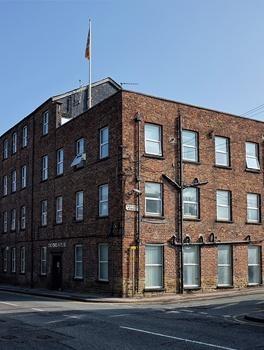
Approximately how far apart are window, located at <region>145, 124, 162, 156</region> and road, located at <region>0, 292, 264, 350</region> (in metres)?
9.23

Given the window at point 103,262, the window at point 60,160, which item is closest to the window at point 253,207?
the window at point 103,262

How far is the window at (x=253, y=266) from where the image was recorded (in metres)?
29.7

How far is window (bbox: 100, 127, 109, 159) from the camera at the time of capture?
90.0 feet

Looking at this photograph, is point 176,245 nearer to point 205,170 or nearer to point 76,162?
point 205,170

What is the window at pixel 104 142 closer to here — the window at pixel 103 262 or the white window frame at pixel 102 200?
the white window frame at pixel 102 200

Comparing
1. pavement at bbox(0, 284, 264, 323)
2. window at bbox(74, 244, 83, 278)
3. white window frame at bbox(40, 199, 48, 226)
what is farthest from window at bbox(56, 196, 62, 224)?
pavement at bbox(0, 284, 264, 323)

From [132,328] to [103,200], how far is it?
1403 cm

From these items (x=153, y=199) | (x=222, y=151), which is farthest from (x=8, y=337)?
(x=222, y=151)

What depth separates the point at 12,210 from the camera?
40.8 metres

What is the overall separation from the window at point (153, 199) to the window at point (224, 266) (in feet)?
15.1

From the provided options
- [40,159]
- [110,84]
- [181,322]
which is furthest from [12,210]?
[181,322]

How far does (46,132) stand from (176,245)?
13583mm

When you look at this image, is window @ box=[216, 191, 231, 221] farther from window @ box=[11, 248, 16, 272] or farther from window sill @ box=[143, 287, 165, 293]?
window @ box=[11, 248, 16, 272]

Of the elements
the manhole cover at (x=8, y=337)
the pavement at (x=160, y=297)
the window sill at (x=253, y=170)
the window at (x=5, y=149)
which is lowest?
the pavement at (x=160, y=297)
